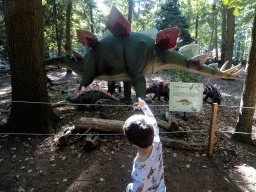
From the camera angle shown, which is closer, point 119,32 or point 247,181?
point 247,181

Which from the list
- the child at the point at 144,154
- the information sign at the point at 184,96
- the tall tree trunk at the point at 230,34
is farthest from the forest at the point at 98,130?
the tall tree trunk at the point at 230,34

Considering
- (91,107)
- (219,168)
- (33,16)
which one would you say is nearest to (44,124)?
(91,107)

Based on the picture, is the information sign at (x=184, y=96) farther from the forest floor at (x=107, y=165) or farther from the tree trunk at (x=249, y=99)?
the tree trunk at (x=249, y=99)

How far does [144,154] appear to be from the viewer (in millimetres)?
1235

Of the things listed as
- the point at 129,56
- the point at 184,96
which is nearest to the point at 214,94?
the point at 184,96

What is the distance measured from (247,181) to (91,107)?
125 inches

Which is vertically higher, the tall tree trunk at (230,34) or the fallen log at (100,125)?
the tall tree trunk at (230,34)

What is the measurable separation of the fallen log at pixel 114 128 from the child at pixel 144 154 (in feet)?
6.18

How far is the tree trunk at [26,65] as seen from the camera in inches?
111

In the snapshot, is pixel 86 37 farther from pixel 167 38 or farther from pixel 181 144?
pixel 181 144

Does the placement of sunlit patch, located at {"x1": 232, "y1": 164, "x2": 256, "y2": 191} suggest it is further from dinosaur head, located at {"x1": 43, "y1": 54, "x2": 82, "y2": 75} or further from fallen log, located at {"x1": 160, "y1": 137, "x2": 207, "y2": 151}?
dinosaur head, located at {"x1": 43, "y1": 54, "x2": 82, "y2": 75}

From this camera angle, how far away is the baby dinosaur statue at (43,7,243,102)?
3549 mm

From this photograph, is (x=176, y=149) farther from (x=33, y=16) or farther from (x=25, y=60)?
(x=33, y=16)

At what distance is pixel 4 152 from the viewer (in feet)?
8.98
